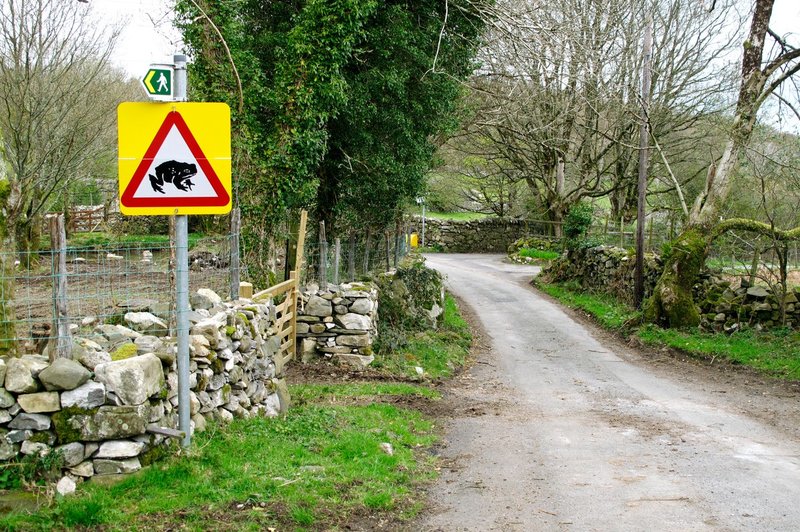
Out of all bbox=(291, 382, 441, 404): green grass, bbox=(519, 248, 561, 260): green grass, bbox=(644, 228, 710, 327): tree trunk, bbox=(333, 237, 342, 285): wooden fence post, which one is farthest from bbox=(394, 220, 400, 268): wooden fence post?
bbox=(519, 248, 561, 260): green grass

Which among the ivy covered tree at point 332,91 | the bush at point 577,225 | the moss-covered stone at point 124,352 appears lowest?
the moss-covered stone at point 124,352

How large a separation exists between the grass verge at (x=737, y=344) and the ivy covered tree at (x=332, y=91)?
6.72 m

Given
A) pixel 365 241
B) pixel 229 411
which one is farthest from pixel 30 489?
pixel 365 241

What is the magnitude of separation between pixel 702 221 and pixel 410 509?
13.9 metres

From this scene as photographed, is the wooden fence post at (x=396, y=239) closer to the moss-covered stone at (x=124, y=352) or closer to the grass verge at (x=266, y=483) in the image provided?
the grass verge at (x=266, y=483)

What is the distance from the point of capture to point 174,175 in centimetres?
502

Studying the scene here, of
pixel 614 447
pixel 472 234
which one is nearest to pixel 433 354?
pixel 614 447

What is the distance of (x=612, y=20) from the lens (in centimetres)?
1961

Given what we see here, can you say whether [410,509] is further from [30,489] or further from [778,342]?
[778,342]

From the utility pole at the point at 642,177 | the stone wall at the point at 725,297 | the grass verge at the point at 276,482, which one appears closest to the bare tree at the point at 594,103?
the utility pole at the point at 642,177

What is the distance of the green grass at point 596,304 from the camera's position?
1895 centimetres

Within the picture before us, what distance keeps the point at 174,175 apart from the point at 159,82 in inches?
26.3

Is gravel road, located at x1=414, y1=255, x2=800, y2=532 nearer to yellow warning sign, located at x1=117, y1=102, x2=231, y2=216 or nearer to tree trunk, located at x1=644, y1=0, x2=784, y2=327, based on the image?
tree trunk, located at x1=644, y1=0, x2=784, y2=327

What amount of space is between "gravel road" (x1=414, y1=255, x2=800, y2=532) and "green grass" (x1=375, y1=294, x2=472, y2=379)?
0.48m
